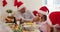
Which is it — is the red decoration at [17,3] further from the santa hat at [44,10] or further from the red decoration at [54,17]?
the red decoration at [54,17]

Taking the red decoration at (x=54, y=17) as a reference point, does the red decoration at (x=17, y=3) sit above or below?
above

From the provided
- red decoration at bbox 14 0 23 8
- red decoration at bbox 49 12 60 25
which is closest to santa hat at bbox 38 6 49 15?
red decoration at bbox 49 12 60 25

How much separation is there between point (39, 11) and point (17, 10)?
8.2 inches

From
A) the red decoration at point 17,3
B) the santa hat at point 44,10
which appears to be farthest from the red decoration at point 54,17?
the red decoration at point 17,3

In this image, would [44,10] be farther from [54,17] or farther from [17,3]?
[17,3]

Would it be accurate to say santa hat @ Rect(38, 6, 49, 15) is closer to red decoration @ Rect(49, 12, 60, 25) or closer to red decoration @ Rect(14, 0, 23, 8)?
red decoration @ Rect(49, 12, 60, 25)

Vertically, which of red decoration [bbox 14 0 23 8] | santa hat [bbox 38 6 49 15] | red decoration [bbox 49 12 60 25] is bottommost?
red decoration [bbox 49 12 60 25]

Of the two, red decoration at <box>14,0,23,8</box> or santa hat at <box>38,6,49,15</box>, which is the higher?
red decoration at <box>14,0,23,8</box>

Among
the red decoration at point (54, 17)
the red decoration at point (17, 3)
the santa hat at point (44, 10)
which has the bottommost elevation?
the red decoration at point (54, 17)

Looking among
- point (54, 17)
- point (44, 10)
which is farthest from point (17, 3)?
point (54, 17)

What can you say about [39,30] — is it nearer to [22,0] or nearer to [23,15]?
[23,15]

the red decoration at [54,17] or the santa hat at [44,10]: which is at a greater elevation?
the santa hat at [44,10]

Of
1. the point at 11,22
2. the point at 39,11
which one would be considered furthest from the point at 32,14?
the point at 11,22

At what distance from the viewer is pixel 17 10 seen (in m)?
1.15
